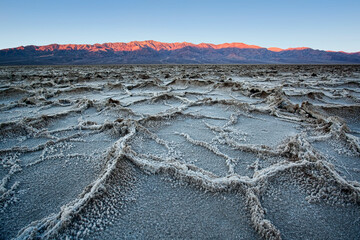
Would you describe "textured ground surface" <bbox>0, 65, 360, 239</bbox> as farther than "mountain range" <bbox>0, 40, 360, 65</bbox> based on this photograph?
No

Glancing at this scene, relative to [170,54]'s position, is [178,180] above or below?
below

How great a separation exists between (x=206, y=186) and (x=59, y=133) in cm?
170

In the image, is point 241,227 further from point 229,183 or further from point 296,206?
point 296,206

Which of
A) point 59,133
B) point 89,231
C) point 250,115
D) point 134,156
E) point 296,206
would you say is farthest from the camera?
point 250,115

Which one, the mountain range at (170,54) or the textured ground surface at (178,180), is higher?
the mountain range at (170,54)

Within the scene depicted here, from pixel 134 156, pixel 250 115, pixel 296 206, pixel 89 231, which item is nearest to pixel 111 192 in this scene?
pixel 89 231

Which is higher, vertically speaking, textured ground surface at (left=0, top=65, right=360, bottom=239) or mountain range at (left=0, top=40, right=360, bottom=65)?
mountain range at (left=0, top=40, right=360, bottom=65)

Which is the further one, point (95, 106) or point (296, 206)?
point (95, 106)

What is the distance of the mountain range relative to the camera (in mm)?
96438

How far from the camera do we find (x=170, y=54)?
131 meters

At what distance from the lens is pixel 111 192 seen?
1.07 m

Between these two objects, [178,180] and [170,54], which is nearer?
[178,180]

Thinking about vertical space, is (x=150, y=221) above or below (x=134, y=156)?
A: below

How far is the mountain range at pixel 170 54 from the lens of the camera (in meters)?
96.4
